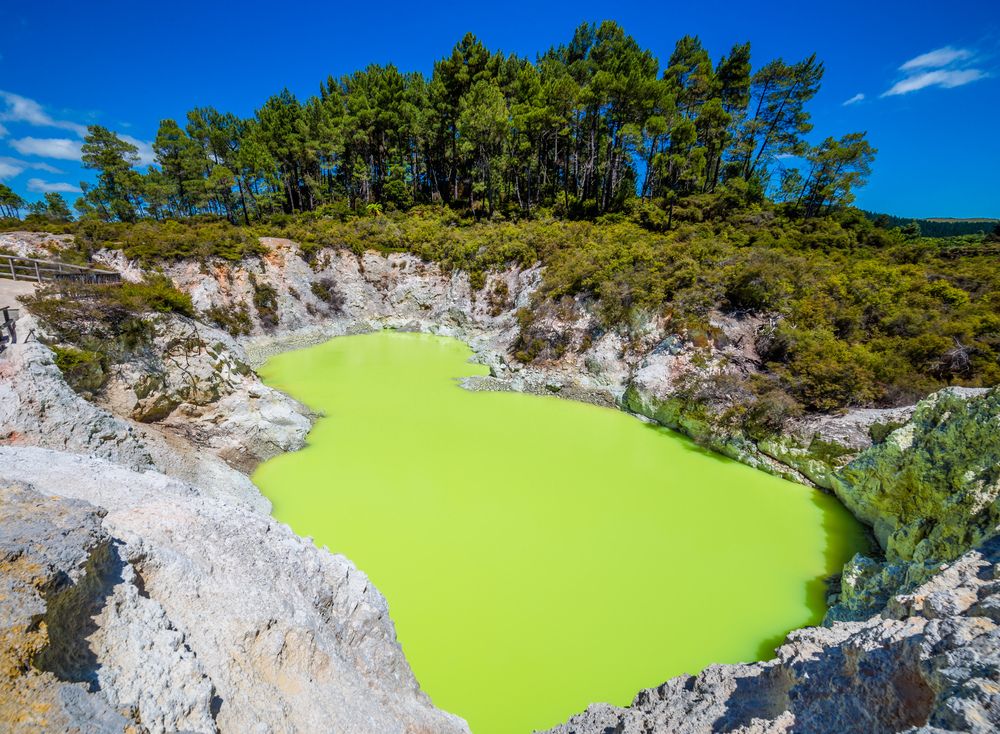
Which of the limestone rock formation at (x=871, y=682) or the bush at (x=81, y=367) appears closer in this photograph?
the limestone rock formation at (x=871, y=682)

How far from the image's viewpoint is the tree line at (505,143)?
96.5ft

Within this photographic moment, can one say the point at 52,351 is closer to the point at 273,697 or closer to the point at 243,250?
the point at 273,697

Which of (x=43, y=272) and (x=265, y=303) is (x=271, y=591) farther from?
(x=265, y=303)

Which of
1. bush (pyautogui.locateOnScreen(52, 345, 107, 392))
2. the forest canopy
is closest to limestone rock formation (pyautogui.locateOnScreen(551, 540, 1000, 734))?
the forest canopy

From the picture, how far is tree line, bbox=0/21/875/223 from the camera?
2941cm

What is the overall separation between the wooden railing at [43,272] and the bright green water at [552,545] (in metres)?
9.73

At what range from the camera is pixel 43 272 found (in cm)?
1359

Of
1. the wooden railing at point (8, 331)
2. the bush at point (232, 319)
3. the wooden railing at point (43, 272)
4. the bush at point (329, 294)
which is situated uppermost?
the wooden railing at point (43, 272)

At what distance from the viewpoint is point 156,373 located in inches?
448

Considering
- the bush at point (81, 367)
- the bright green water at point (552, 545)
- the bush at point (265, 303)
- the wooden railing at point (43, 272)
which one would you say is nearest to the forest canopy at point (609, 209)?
the bush at point (265, 303)

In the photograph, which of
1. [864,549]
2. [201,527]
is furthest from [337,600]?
[864,549]

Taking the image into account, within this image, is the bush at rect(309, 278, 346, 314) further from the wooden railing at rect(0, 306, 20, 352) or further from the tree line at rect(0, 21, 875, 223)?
the wooden railing at rect(0, 306, 20, 352)

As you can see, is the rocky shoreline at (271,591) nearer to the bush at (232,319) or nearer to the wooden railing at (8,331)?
the wooden railing at (8,331)

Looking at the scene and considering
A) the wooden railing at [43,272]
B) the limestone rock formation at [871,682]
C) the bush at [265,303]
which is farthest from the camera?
the bush at [265,303]
